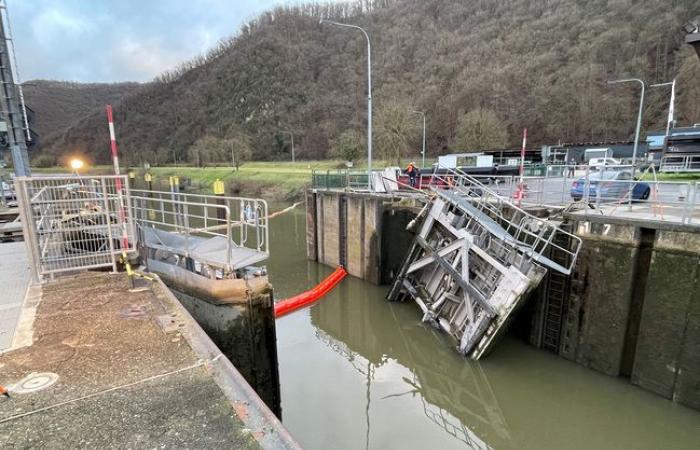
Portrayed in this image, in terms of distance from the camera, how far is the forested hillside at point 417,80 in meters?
55.8

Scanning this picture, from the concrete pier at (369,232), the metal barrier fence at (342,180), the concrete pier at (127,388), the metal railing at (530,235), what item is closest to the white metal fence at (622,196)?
the metal railing at (530,235)

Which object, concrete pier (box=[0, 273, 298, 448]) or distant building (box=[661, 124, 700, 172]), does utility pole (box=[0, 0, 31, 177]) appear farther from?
distant building (box=[661, 124, 700, 172])

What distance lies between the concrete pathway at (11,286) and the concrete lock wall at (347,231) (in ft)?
32.1

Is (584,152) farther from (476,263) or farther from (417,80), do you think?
(417,80)

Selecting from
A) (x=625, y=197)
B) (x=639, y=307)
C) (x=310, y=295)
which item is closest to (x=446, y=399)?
(x=639, y=307)

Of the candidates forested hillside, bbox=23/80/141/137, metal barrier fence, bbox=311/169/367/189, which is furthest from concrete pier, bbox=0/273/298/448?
forested hillside, bbox=23/80/141/137

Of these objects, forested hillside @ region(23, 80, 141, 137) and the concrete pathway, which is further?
forested hillside @ region(23, 80, 141, 137)

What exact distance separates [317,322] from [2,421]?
952 centimetres

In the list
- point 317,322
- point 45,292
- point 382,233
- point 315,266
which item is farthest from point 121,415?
point 315,266

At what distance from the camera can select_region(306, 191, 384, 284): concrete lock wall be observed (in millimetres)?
14047

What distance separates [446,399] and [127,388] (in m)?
6.85

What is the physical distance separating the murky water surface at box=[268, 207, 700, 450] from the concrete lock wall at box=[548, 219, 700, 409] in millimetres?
413

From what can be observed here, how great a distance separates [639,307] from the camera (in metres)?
7.62

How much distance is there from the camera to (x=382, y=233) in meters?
14.0
